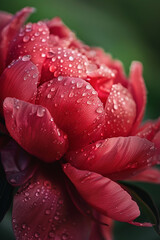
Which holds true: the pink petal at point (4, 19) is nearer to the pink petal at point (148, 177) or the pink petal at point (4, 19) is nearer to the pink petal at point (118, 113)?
the pink petal at point (118, 113)

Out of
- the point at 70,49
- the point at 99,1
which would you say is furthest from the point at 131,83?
the point at 99,1

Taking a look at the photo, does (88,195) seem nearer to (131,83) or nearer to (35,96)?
(35,96)

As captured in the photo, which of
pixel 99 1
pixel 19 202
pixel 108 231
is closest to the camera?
pixel 19 202

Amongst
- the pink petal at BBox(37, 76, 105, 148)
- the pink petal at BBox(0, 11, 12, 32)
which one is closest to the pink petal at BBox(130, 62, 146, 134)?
the pink petal at BBox(37, 76, 105, 148)

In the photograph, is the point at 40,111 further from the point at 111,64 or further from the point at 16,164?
the point at 111,64

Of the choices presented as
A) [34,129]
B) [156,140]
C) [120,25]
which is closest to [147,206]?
[156,140]
